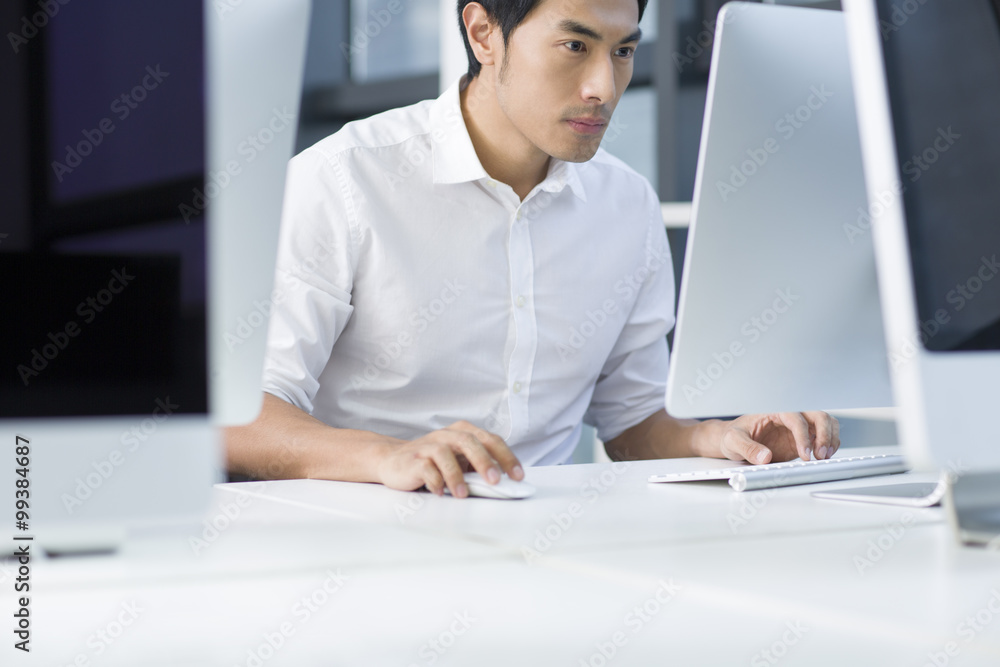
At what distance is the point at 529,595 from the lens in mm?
661

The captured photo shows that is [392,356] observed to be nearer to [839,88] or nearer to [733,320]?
[733,320]

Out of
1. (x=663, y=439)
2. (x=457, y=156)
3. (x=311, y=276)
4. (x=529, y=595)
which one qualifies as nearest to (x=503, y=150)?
(x=457, y=156)

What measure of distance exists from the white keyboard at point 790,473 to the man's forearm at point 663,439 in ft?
0.97

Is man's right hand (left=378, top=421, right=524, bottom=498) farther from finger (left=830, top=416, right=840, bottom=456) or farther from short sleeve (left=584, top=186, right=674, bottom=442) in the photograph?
short sleeve (left=584, top=186, right=674, bottom=442)

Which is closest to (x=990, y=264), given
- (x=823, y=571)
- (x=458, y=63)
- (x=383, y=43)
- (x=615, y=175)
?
(x=823, y=571)

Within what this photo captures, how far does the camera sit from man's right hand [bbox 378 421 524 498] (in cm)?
105

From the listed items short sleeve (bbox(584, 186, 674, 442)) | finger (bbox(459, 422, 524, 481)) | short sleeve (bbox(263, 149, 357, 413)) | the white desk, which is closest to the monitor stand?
the white desk

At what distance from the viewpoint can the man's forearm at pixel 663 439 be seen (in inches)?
60.4

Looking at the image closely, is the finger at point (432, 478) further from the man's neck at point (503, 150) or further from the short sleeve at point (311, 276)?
the man's neck at point (503, 150)

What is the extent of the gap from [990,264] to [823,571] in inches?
9.9

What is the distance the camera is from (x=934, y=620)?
57 cm

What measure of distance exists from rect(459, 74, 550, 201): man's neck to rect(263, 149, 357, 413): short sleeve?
0.29 m

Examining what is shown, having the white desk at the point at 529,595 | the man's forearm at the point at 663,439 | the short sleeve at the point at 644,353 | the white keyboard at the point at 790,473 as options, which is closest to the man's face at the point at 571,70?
the short sleeve at the point at 644,353

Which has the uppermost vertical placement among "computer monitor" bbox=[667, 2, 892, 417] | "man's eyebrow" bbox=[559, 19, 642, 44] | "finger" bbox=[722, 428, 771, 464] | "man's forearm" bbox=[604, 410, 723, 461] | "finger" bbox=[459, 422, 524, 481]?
"man's eyebrow" bbox=[559, 19, 642, 44]
